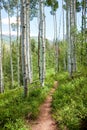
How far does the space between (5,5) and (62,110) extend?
67.5 ft

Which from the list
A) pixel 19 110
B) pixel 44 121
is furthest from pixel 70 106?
pixel 19 110

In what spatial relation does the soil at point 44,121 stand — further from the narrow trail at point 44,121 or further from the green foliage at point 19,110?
the green foliage at point 19,110

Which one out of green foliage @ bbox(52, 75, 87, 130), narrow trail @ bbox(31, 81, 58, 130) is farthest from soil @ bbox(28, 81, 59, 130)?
green foliage @ bbox(52, 75, 87, 130)

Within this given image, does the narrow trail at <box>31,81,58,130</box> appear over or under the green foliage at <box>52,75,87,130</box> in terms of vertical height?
under

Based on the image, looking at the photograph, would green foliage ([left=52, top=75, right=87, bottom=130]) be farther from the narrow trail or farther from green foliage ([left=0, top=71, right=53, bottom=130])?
green foliage ([left=0, top=71, right=53, bottom=130])

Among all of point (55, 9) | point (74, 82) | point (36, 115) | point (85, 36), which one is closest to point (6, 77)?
point (55, 9)

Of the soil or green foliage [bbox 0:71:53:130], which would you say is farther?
the soil

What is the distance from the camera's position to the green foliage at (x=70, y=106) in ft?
30.8

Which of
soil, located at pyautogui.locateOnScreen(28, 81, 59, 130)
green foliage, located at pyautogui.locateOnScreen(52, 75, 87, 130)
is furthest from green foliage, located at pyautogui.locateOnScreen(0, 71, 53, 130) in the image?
green foliage, located at pyautogui.locateOnScreen(52, 75, 87, 130)

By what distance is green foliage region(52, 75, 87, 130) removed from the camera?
30.8 feet

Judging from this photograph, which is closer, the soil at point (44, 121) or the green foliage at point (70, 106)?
the green foliage at point (70, 106)

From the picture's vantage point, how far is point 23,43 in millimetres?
11953

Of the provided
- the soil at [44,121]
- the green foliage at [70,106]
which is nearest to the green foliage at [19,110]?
the soil at [44,121]

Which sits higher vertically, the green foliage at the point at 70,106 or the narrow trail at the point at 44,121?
the green foliage at the point at 70,106
